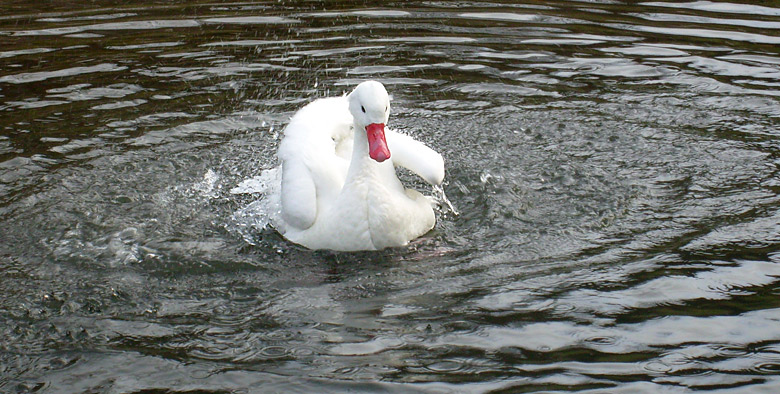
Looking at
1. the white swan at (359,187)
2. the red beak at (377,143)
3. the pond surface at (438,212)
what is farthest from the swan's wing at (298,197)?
the red beak at (377,143)

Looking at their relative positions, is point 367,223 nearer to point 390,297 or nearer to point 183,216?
point 390,297

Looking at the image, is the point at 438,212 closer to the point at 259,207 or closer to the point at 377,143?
the point at 377,143

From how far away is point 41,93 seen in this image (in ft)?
30.3

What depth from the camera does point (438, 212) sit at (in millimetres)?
6816

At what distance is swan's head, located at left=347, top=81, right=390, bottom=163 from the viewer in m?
5.88

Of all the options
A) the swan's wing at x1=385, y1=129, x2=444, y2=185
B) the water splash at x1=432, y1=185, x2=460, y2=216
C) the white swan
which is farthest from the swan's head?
the water splash at x1=432, y1=185, x2=460, y2=216

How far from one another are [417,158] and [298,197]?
890 mm

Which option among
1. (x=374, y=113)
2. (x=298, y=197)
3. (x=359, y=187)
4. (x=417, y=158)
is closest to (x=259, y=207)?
(x=298, y=197)

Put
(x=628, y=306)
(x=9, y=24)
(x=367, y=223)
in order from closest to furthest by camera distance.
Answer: (x=628, y=306), (x=367, y=223), (x=9, y=24)

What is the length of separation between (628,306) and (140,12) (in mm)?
8731

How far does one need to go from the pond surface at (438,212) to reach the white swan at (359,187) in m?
0.16

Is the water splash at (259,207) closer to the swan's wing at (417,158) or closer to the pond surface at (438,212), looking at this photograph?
the pond surface at (438,212)

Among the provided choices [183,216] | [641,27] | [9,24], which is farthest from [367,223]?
[9,24]

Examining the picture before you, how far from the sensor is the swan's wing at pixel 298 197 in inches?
241
